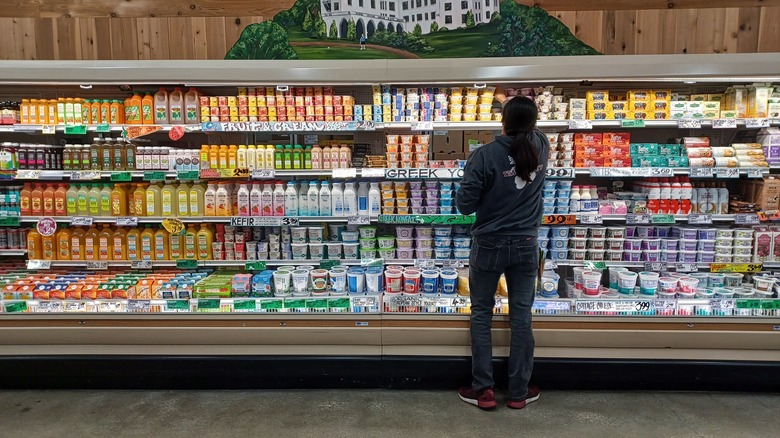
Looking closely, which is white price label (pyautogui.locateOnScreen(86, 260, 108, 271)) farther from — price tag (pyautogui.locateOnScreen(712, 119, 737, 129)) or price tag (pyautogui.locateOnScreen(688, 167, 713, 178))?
price tag (pyautogui.locateOnScreen(712, 119, 737, 129))

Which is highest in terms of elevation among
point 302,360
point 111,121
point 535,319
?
point 111,121

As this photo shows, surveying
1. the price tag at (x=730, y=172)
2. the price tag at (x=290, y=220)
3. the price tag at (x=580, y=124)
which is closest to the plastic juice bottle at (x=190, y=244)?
the price tag at (x=290, y=220)

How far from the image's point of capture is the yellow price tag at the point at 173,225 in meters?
3.13

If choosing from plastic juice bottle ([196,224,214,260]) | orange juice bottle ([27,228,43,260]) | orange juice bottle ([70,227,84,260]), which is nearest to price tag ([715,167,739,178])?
plastic juice bottle ([196,224,214,260])

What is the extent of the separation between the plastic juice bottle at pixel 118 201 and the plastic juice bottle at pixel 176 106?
1.97ft

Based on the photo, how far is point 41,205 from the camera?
319 cm

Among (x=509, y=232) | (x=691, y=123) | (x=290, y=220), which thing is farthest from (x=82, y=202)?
(x=691, y=123)

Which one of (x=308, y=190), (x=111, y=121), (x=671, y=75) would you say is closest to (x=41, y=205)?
(x=111, y=121)

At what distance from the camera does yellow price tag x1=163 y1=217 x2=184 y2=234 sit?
3131 mm

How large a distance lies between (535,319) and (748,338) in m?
1.28

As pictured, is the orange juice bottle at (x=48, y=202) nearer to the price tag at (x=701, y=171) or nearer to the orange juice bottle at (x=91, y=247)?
the orange juice bottle at (x=91, y=247)

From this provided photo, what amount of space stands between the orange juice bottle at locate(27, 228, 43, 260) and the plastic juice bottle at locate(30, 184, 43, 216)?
145 millimetres

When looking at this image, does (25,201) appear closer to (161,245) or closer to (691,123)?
(161,245)

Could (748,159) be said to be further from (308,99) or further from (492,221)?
(308,99)
